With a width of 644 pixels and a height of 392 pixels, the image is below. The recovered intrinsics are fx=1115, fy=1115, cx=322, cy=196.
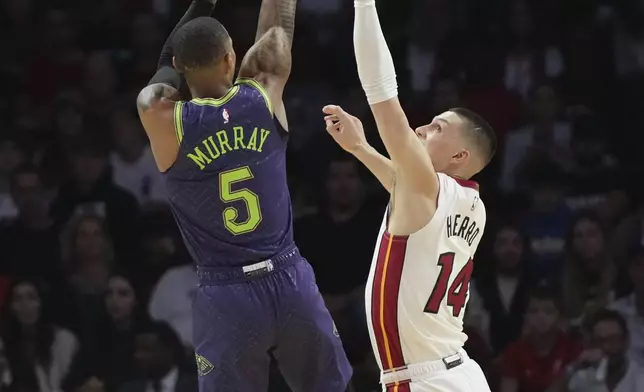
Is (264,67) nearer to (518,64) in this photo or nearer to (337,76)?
(337,76)

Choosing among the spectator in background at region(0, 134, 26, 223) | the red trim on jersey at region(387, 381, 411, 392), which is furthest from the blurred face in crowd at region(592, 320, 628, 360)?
the spectator in background at region(0, 134, 26, 223)

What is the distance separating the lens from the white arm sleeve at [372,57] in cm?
353

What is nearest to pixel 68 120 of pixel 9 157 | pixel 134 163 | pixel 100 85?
pixel 100 85

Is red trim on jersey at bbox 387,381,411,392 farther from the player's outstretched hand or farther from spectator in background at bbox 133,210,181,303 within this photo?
spectator in background at bbox 133,210,181,303

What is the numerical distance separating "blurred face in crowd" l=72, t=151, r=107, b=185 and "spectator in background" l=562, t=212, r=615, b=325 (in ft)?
9.75

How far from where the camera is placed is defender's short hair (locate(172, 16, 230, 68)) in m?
4.10

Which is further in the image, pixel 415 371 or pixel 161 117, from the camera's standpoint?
pixel 161 117

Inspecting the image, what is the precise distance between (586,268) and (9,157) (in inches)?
146

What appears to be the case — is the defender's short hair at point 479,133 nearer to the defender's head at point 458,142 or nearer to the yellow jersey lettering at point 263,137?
the defender's head at point 458,142

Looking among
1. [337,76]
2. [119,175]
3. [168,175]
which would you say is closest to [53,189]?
[119,175]

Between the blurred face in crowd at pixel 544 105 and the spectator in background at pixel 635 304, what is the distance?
1.08 meters

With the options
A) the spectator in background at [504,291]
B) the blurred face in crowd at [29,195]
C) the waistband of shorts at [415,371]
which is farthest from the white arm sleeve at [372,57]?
the blurred face in crowd at [29,195]

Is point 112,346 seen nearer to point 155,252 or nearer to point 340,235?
point 155,252

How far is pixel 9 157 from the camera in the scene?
23.3 feet
